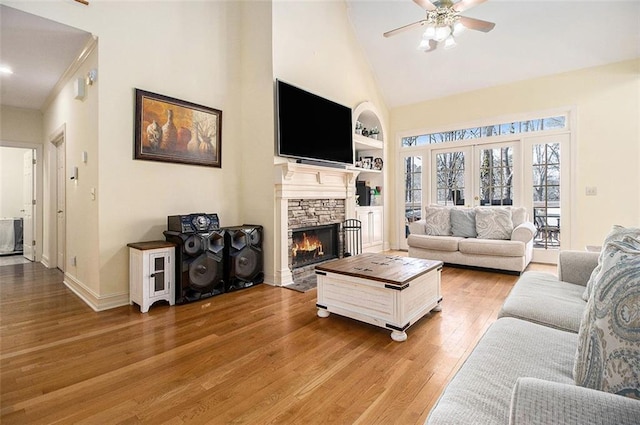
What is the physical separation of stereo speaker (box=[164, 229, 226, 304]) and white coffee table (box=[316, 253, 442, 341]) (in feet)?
4.07

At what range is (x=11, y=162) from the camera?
6.06m

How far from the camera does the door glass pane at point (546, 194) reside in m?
4.70

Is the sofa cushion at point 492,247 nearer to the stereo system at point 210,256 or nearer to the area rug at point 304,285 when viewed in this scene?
the area rug at point 304,285

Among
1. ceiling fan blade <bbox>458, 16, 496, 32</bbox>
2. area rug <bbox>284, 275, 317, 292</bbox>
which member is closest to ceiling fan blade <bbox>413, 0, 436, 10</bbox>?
ceiling fan blade <bbox>458, 16, 496, 32</bbox>

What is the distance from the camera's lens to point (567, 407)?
68cm

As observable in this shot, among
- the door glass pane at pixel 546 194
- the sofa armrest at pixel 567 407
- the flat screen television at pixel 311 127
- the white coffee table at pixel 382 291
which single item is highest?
the flat screen television at pixel 311 127

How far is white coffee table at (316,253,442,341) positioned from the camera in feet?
7.54

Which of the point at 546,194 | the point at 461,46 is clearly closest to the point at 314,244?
the point at 546,194

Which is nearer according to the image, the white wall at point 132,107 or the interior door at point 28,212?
the white wall at point 132,107

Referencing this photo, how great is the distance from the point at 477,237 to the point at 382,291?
9.36 ft

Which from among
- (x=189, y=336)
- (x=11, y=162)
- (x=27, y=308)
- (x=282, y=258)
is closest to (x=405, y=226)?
(x=282, y=258)

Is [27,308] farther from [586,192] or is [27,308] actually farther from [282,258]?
[586,192]

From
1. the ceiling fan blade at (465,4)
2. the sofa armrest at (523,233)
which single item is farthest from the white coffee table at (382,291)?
the ceiling fan blade at (465,4)

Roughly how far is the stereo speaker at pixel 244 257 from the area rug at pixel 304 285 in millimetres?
426
